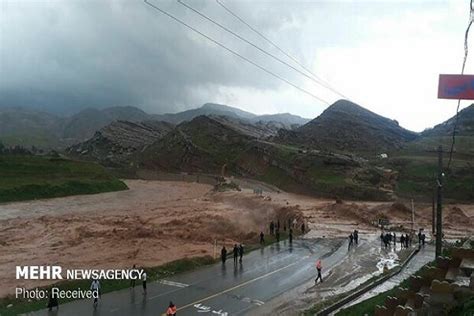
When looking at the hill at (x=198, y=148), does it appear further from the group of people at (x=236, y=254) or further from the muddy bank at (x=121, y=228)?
the group of people at (x=236, y=254)

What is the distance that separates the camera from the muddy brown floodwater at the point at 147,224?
3509 centimetres

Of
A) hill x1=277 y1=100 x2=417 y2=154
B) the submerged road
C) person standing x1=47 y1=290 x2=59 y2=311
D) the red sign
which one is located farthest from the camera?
hill x1=277 y1=100 x2=417 y2=154

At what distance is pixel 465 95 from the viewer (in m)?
17.0

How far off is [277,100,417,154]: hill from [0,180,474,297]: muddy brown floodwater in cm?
4625

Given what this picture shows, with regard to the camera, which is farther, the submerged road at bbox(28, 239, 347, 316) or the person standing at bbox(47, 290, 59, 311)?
the submerged road at bbox(28, 239, 347, 316)

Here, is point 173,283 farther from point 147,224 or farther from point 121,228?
point 147,224

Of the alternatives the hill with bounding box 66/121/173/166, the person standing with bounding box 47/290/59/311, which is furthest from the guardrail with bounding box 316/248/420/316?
the hill with bounding box 66/121/173/166

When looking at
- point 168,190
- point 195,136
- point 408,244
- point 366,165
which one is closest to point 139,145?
point 195,136

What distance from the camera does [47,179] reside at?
79250 millimetres

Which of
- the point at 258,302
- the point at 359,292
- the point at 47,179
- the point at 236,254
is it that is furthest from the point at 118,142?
the point at 359,292

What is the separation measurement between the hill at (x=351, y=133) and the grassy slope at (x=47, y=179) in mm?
53450

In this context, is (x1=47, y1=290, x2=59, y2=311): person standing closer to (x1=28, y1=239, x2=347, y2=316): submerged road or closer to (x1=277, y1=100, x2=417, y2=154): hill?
(x1=28, y1=239, x2=347, y2=316): submerged road

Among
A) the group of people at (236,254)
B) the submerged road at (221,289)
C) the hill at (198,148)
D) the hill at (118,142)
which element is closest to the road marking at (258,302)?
the submerged road at (221,289)

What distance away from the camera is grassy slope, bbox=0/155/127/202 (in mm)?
70250
